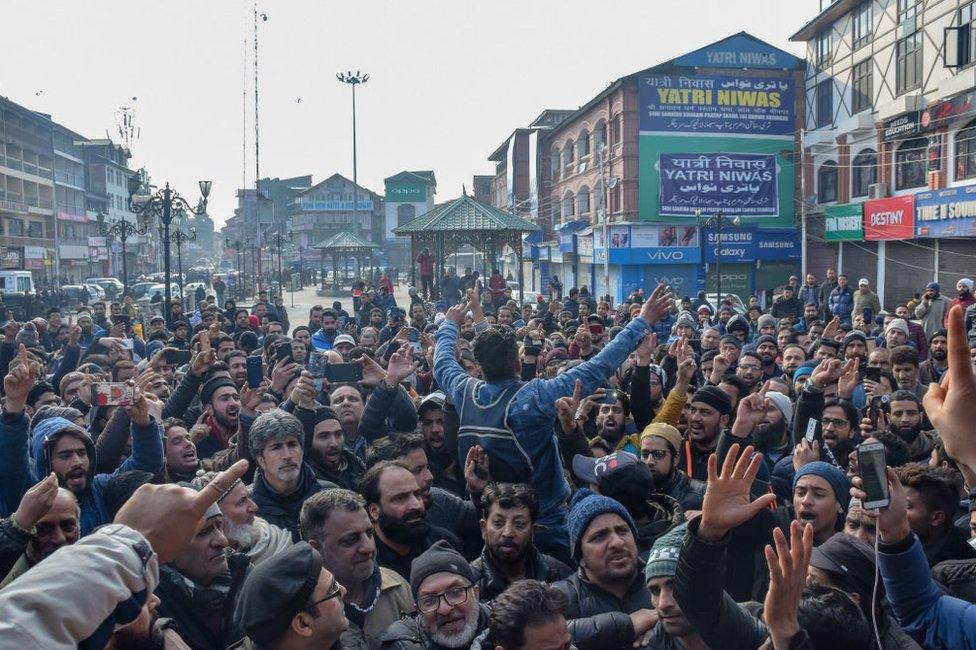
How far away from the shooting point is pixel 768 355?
9.66 meters

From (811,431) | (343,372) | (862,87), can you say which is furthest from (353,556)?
(862,87)

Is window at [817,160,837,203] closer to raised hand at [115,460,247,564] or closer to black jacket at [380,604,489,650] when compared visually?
black jacket at [380,604,489,650]

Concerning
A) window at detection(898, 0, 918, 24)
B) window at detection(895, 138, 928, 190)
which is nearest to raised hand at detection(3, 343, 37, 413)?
window at detection(895, 138, 928, 190)

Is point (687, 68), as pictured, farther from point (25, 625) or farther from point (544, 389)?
point (25, 625)

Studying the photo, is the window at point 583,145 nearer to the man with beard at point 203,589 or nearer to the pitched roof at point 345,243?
the pitched roof at point 345,243

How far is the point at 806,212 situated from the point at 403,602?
3150 cm

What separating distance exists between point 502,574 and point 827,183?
31152 mm

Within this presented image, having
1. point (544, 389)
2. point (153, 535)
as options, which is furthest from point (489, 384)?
point (153, 535)

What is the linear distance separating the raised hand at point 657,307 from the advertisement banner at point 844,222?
1020 inches

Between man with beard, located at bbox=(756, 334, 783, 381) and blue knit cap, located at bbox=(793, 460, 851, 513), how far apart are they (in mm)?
5310

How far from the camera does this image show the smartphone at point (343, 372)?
670 centimetres

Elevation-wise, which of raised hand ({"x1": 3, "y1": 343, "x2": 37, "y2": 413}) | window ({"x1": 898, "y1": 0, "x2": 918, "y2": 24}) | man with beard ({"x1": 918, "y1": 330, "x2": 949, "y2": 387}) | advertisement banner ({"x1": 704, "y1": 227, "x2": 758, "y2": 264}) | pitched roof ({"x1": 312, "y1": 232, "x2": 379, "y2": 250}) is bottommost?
man with beard ({"x1": 918, "y1": 330, "x2": 949, "y2": 387})

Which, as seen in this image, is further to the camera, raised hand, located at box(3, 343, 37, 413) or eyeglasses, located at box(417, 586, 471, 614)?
raised hand, located at box(3, 343, 37, 413)

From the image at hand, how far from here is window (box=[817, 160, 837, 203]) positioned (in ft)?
102
